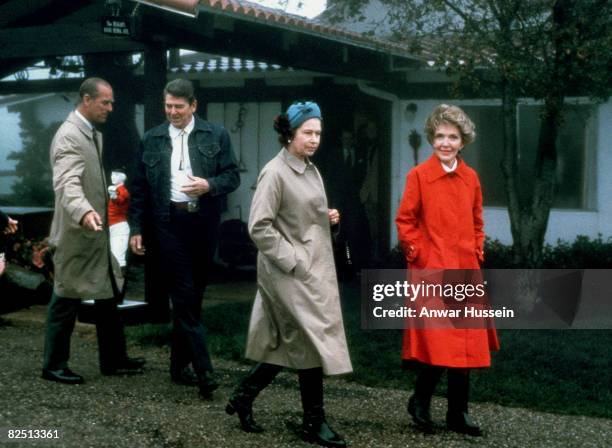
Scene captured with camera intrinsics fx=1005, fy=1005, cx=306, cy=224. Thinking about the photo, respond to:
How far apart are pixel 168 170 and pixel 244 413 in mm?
1615

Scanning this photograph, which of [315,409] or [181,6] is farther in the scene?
[181,6]

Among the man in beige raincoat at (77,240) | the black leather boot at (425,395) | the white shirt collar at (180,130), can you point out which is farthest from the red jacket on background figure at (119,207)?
the black leather boot at (425,395)

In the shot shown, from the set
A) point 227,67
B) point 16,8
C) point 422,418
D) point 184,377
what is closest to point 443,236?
point 422,418

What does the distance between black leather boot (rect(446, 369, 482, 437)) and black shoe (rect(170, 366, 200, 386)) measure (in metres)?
1.72

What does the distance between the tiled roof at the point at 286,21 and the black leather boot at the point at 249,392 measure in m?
3.38

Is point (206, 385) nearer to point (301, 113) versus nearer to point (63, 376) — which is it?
point (63, 376)

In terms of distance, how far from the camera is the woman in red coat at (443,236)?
520cm

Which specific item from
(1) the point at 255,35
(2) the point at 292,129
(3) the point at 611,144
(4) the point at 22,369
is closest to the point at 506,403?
(2) the point at 292,129

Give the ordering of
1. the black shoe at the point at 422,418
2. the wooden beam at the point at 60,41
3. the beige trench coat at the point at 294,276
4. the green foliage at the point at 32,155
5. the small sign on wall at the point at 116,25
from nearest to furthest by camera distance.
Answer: the beige trench coat at the point at 294,276 → the black shoe at the point at 422,418 → the small sign on wall at the point at 116,25 → the wooden beam at the point at 60,41 → the green foliage at the point at 32,155

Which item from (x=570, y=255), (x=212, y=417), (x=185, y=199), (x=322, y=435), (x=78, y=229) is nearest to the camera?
(x=322, y=435)

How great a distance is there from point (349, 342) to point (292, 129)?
3.47 meters

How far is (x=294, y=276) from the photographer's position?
4949 mm

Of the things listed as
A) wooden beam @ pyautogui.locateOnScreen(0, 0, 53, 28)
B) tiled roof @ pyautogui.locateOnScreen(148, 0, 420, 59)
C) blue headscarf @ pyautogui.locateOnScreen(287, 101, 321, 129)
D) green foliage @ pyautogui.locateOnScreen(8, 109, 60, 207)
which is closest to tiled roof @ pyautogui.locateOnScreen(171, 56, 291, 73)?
tiled roof @ pyautogui.locateOnScreen(148, 0, 420, 59)

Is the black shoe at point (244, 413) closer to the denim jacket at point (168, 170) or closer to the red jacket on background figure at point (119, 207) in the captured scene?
the denim jacket at point (168, 170)
